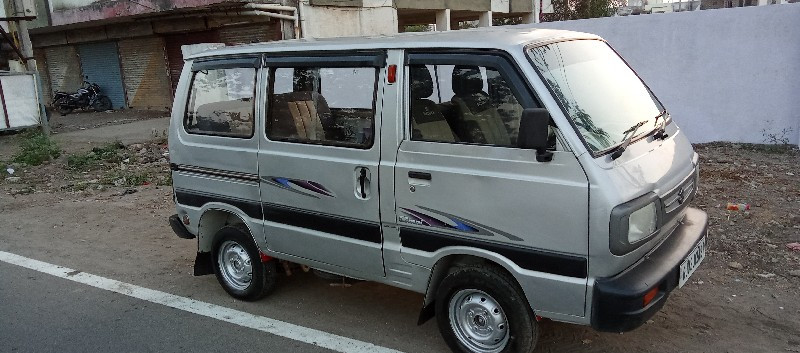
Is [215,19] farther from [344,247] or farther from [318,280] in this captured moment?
[344,247]

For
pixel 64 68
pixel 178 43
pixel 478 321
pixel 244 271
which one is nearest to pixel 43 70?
pixel 64 68

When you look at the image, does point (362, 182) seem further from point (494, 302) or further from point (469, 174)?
point (494, 302)

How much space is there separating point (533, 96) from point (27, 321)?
13.3 feet

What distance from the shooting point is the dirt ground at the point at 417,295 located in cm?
391

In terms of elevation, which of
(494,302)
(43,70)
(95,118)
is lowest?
(95,118)

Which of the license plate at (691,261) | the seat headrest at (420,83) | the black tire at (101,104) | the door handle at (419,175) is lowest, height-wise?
the black tire at (101,104)

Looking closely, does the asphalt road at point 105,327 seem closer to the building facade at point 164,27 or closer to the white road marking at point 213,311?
the white road marking at point 213,311

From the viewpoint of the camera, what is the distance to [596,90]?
358cm

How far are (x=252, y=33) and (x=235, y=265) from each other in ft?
37.8

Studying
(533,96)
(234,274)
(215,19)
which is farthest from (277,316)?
(215,19)

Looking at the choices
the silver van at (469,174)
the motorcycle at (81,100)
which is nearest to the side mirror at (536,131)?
the silver van at (469,174)

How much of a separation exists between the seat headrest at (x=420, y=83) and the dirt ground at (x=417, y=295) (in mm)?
1607

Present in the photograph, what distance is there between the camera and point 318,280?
5145 millimetres

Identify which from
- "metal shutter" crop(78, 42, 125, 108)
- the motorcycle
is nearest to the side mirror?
"metal shutter" crop(78, 42, 125, 108)
